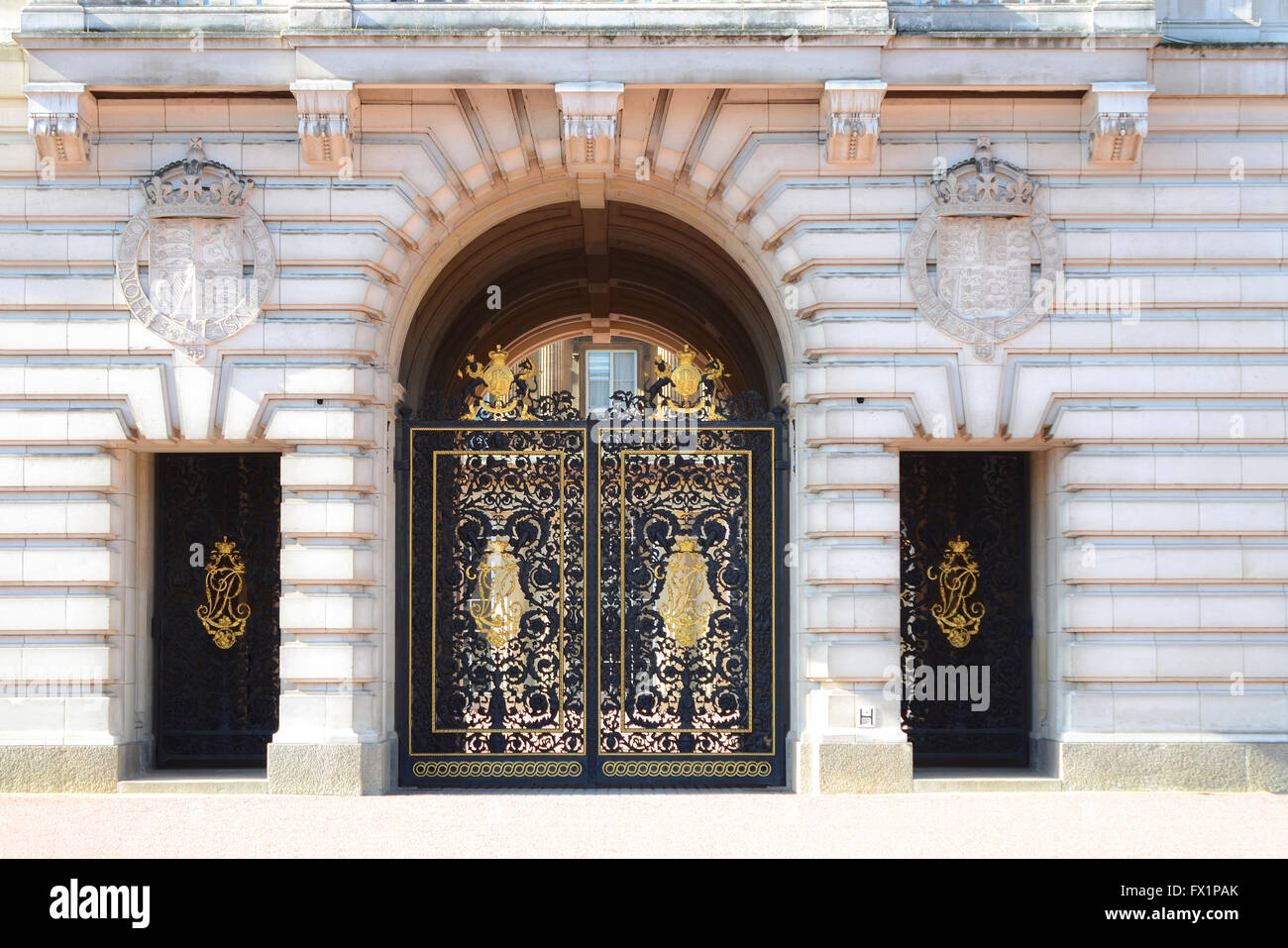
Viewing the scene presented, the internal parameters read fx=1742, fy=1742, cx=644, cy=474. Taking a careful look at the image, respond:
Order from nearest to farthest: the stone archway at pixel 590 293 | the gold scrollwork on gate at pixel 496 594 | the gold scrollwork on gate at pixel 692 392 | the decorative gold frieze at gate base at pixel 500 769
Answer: the decorative gold frieze at gate base at pixel 500 769
the gold scrollwork on gate at pixel 496 594
the gold scrollwork on gate at pixel 692 392
the stone archway at pixel 590 293

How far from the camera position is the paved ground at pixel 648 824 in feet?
42.2

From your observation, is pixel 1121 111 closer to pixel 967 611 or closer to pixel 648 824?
pixel 967 611

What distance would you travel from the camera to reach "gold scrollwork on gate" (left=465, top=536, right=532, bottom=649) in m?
18.3

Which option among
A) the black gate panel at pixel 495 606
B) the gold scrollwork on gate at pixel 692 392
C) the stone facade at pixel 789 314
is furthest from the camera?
the gold scrollwork on gate at pixel 692 392

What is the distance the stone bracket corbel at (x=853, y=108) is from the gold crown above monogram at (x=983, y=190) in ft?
3.08

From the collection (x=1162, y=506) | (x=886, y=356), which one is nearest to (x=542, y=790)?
(x=886, y=356)

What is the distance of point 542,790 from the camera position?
17688mm

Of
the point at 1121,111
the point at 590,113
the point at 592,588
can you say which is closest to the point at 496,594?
the point at 592,588

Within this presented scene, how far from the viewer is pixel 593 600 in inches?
719

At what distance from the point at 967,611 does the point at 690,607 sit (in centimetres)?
304

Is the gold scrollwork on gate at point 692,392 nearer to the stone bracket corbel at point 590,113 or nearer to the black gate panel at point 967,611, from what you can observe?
the black gate panel at point 967,611

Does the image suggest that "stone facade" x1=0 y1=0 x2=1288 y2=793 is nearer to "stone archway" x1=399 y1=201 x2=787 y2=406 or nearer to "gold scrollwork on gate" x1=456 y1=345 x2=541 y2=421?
"gold scrollwork on gate" x1=456 y1=345 x2=541 y2=421

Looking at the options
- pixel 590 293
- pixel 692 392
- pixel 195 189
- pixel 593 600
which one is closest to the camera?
pixel 195 189

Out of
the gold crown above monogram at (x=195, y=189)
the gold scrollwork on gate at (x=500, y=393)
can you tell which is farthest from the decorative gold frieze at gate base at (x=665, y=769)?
the gold crown above monogram at (x=195, y=189)
